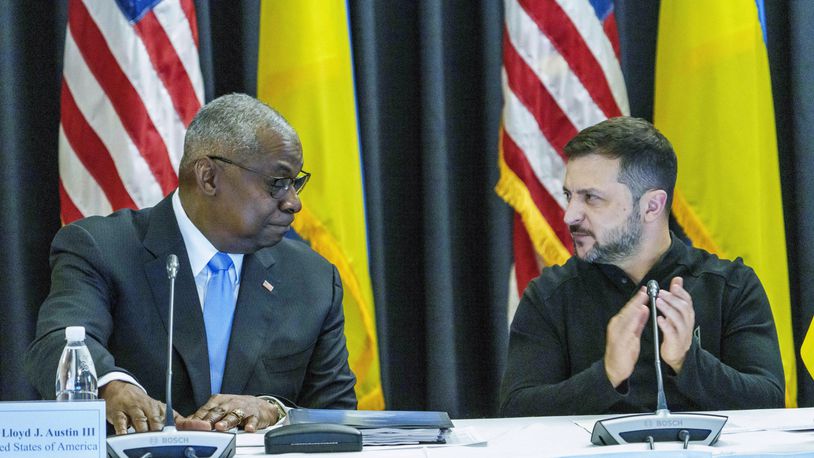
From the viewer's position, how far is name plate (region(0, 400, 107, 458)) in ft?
5.49

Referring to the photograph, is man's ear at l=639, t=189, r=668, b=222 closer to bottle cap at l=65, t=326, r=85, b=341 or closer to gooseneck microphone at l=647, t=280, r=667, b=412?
gooseneck microphone at l=647, t=280, r=667, b=412

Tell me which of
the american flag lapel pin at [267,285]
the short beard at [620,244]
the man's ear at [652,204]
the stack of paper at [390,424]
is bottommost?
the stack of paper at [390,424]

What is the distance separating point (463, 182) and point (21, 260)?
1.62 m

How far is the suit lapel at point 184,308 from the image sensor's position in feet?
8.87

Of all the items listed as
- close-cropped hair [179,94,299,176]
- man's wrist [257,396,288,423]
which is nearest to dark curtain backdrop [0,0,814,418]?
close-cropped hair [179,94,299,176]

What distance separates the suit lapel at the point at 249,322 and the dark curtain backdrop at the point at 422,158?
1.03m

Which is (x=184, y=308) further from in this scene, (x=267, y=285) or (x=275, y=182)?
(x=275, y=182)

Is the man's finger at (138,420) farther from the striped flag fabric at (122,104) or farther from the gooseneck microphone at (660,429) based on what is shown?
the striped flag fabric at (122,104)

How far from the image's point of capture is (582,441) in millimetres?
2039

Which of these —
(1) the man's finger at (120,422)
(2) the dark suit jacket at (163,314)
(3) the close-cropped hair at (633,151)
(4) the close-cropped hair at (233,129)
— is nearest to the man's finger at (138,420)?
(1) the man's finger at (120,422)

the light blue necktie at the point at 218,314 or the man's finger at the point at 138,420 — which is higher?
the light blue necktie at the point at 218,314

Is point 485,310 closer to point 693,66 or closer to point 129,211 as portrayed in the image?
point 693,66

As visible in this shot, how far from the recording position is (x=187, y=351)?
106 inches

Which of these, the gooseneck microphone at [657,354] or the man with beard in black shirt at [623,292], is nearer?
the gooseneck microphone at [657,354]
